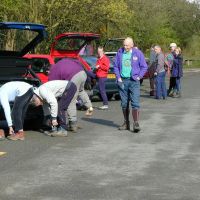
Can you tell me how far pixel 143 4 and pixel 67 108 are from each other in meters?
38.4

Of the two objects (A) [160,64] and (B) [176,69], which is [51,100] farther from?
(B) [176,69]

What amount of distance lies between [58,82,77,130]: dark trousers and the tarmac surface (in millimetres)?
330

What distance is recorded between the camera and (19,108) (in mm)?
10133

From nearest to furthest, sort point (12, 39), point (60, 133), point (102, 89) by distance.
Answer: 1. point (60, 133)
2. point (102, 89)
3. point (12, 39)

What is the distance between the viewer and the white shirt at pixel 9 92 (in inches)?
396

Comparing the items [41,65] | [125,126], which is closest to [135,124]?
[125,126]

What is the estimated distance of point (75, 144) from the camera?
9.80 meters

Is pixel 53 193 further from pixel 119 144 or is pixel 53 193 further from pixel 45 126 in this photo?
pixel 45 126

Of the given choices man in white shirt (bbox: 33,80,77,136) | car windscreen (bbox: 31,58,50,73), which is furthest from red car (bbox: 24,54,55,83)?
man in white shirt (bbox: 33,80,77,136)

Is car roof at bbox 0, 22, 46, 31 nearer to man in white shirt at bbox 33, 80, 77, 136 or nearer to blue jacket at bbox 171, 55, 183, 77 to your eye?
man in white shirt at bbox 33, 80, 77, 136

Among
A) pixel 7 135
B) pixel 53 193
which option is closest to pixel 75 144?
pixel 7 135

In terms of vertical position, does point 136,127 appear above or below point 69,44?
below

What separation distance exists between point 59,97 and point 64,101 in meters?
0.12

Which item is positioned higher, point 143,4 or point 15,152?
point 143,4
